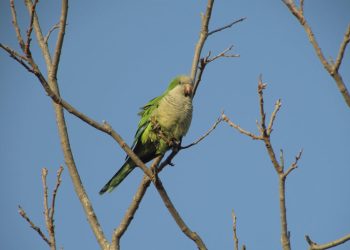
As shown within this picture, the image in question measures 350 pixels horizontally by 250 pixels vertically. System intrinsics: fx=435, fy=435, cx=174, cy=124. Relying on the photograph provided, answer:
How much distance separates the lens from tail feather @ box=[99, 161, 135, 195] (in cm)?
620

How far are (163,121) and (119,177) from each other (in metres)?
1.05

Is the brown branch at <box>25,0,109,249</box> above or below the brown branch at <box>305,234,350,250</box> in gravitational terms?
above

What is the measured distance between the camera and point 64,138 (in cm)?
455

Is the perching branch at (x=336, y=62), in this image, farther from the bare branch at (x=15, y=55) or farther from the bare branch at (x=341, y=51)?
the bare branch at (x=15, y=55)

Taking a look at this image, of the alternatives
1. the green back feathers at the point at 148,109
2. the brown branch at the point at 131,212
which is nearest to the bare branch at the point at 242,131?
the brown branch at the point at 131,212

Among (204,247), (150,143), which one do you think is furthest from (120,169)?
(204,247)

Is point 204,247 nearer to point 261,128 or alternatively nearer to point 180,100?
point 261,128

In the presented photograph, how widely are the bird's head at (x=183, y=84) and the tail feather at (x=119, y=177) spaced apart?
50.5 inches

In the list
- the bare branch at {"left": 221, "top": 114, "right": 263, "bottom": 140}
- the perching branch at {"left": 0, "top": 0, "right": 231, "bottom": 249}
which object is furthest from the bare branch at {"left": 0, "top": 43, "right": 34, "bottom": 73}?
the bare branch at {"left": 221, "top": 114, "right": 263, "bottom": 140}

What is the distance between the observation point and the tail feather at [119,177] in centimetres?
620

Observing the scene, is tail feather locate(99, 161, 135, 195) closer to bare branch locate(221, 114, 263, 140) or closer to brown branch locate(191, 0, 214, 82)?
brown branch locate(191, 0, 214, 82)

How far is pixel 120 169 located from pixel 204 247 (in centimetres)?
282

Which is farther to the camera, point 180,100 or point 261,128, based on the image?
point 180,100

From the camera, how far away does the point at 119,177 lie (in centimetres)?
621
